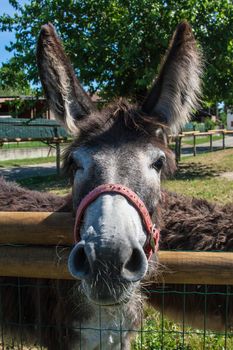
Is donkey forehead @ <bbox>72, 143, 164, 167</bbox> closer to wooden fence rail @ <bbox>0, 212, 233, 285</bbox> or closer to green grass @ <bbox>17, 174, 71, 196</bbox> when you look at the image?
wooden fence rail @ <bbox>0, 212, 233, 285</bbox>

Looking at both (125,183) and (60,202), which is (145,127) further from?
(60,202)

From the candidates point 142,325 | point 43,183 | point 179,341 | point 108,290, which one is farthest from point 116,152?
point 43,183

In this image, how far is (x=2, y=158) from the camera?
22578mm

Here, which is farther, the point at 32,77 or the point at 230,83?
the point at 230,83

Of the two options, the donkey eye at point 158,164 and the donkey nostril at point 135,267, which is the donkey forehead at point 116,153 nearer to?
the donkey eye at point 158,164

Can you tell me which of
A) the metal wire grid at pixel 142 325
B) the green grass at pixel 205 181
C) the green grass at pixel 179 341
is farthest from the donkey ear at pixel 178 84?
the green grass at pixel 205 181

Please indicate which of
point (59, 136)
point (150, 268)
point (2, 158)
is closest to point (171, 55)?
point (150, 268)

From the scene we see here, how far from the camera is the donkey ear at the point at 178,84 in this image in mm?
2639

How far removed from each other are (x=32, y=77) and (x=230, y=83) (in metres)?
6.78

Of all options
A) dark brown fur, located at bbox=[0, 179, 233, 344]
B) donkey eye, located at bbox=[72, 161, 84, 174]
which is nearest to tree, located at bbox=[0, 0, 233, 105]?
dark brown fur, located at bbox=[0, 179, 233, 344]

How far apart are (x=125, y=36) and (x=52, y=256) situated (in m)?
11.8

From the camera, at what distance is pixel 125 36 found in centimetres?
1300

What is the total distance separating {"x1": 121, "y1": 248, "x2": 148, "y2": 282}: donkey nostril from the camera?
181cm

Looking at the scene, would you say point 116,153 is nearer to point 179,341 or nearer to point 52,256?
point 52,256
